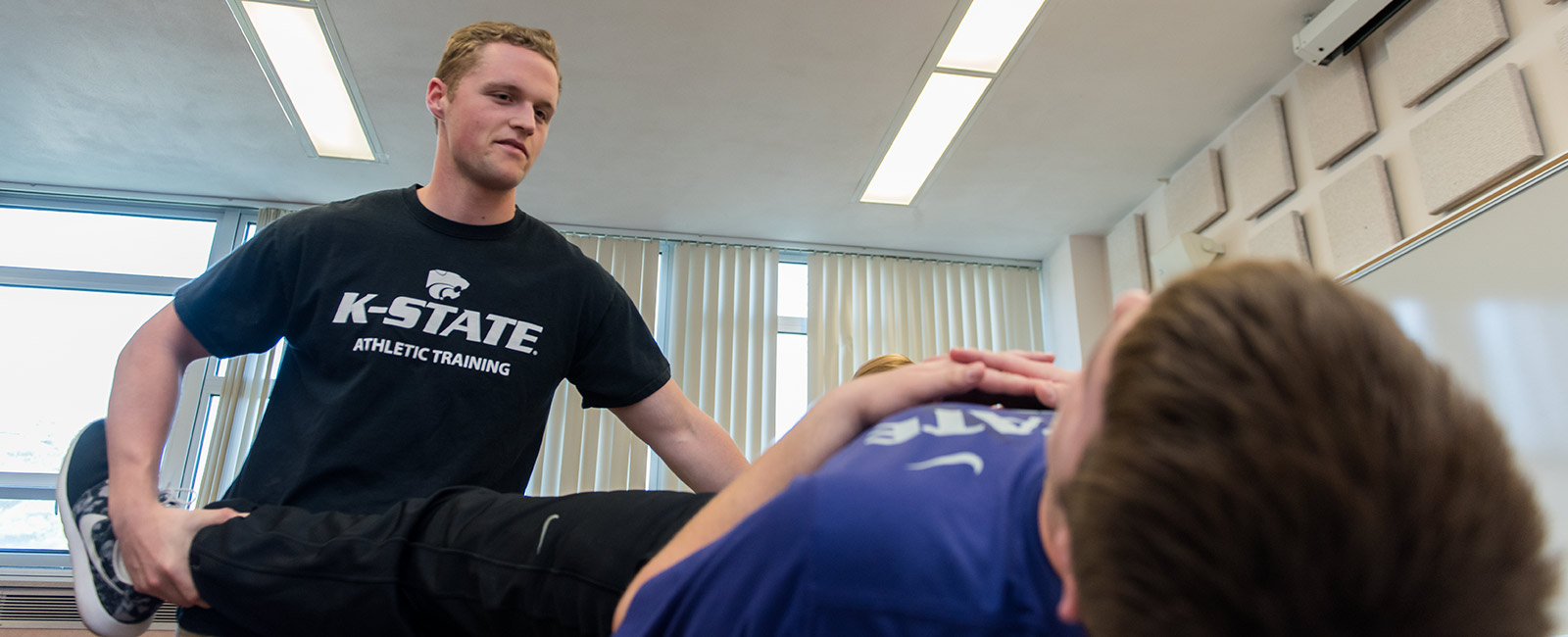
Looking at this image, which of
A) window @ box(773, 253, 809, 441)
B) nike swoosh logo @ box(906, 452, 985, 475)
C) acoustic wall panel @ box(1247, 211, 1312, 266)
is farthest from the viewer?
window @ box(773, 253, 809, 441)

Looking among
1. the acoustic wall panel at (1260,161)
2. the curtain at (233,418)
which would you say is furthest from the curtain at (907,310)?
the curtain at (233,418)

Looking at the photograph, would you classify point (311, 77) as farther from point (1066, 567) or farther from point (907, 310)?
point (1066, 567)

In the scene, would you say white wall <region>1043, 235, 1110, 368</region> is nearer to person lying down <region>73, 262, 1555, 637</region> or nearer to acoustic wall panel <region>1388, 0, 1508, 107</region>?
acoustic wall panel <region>1388, 0, 1508, 107</region>

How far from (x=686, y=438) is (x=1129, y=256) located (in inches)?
146

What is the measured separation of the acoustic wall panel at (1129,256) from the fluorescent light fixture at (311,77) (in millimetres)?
3721

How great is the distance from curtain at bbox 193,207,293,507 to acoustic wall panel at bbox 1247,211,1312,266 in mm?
4449

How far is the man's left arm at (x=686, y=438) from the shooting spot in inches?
58.8

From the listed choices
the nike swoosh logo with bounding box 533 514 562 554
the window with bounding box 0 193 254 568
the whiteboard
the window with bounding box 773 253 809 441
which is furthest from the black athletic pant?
the window with bounding box 0 193 254 568

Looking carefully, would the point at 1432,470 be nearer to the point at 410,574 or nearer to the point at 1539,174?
the point at 410,574

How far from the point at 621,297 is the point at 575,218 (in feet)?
11.0

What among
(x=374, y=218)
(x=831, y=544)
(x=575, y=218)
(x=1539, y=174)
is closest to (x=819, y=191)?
(x=575, y=218)

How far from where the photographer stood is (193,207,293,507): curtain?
4184mm

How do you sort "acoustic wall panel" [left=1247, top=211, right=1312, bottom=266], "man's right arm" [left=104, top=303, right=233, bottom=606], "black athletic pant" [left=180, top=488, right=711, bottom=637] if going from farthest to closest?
"acoustic wall panel" [left=1247, top=211, right=1312, bottom=266] < "man's right arm" [left=104, top=303, right=233, bottom=606] < "black athletic pant" [left=180, top=488, right=711, bottom=637]

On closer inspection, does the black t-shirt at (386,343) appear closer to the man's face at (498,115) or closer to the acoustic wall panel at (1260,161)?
the man's face at (498,115)
